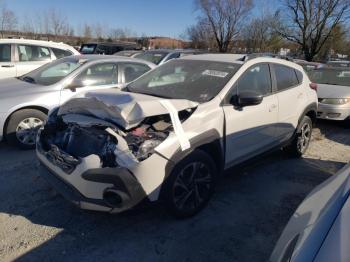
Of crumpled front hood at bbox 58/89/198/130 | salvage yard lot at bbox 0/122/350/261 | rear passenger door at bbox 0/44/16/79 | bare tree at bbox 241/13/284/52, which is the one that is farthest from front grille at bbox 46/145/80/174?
bare tree at bbox 241/13/284/52

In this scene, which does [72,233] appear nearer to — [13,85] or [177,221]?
[177,221]

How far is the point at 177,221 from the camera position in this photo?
3.38 m

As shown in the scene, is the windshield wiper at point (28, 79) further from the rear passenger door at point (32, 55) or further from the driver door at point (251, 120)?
the driver door at point (251, 120)

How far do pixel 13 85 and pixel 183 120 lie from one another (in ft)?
12.1

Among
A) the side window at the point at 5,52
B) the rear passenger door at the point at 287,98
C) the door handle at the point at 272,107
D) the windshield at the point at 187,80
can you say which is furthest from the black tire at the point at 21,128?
the side window at the point at 5,52

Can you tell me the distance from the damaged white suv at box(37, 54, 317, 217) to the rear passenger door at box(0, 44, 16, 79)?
5243mm

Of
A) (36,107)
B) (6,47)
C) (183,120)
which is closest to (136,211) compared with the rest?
(183,120)

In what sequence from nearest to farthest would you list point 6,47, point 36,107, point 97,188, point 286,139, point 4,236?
1. point 97,188
2. point 4,236
3. point 286,139
4. point 36,107
5. point 6,47

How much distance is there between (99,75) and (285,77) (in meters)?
3.15

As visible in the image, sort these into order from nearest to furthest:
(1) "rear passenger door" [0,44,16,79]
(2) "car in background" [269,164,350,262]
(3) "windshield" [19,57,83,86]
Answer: (2) "car in background" [269,164,350,262] → (3) "windshield" [19,57,83,86] → (1) "rear passenger door" [0,44,16,79]

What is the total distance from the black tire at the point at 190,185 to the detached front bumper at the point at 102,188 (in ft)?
1.19

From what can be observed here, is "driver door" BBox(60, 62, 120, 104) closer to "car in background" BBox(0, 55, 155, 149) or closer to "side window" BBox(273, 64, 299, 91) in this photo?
"car in background" BBox(0, 55, 155, 149)

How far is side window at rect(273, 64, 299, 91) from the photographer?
15.2 feet

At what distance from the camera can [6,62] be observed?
8.30 metres
